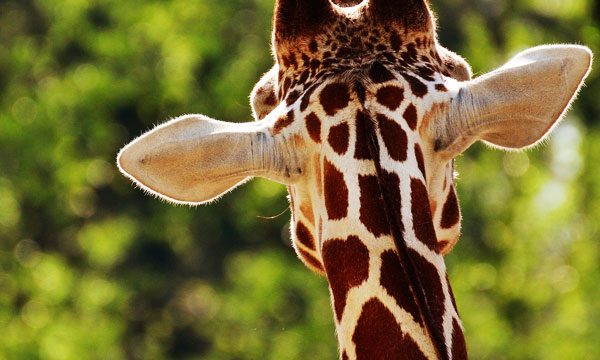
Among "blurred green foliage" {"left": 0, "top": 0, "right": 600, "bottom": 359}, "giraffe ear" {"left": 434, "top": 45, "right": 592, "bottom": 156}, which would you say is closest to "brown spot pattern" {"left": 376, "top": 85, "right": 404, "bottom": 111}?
"giraffe ear" {"left": 434, "top": 45, "right": 592, "bottom": 156}

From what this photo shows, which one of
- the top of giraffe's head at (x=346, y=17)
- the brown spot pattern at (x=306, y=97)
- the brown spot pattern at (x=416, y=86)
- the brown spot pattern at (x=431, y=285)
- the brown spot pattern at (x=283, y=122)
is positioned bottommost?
the brown spot pattern at (x=431, y=285)

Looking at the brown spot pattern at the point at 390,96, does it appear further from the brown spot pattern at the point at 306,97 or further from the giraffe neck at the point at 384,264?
the brown spot pattern at the point at 306,97

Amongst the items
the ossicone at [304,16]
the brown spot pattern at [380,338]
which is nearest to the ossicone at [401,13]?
the ossicone at [304,16]

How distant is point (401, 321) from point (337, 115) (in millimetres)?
475

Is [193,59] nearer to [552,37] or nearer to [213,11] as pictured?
[213,11]

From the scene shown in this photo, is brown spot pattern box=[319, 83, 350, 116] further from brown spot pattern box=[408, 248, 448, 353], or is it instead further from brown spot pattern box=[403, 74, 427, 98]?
brown spot pattern box=[408, 248, 448, 353]

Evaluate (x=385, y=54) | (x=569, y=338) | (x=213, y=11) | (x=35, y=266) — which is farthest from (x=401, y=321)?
(x=213, y=11)

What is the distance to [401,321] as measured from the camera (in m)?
2.30

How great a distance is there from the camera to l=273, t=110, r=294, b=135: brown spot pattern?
2586mm

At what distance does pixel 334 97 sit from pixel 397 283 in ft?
1.48

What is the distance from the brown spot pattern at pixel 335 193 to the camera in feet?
8.00

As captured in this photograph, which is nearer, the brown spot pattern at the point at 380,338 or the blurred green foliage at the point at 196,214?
the brown spot pattern at the point at 380,338

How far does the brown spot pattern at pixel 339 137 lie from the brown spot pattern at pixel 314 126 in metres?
0.04

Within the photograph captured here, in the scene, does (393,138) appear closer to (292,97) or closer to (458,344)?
(292,97)
